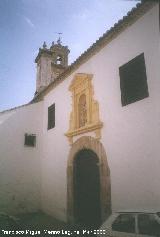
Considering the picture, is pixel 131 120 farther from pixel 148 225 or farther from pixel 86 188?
pixel 86 188

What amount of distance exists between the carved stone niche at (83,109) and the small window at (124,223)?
3.54 meters

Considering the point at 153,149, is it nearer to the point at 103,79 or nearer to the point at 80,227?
the point at 103,79

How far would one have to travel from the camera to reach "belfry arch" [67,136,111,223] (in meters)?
7.37

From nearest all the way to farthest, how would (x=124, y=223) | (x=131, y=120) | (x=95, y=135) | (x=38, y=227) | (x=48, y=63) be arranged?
(x=124, y=223) → (x=131, y=120) → (x=95, y=135) → (x=38, y=227) → (x=48, y=63)

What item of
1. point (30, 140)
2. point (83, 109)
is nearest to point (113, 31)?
point (83, 109)

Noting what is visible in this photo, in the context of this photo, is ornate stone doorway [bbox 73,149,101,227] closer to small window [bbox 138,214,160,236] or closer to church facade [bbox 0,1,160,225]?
church facade [bbox 0,1,160,225]

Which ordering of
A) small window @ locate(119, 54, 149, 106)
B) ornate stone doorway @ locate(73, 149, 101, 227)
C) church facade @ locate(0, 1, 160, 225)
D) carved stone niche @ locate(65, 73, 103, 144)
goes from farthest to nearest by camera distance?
1. carved stone niche @ locate(65, 73, 103, 144)
2. ornate stone doorway @ locate(73, 149, 101, 227)
3. small window @ locate(119, 54, 149, 106)
4. church facade @ locate(0, 1, 160, 225)

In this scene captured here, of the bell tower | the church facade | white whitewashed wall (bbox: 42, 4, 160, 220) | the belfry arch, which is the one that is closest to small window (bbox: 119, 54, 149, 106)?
the church facade

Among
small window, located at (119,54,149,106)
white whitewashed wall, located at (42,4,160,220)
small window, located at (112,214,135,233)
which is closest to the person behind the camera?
small window, located at (112,214,135,233)

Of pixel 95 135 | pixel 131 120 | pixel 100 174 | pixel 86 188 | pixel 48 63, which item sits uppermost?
pixel 48 63

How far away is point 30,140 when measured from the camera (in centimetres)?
1245

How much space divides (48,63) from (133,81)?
11.2 m

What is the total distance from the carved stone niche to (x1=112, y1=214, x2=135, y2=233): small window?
3.54m

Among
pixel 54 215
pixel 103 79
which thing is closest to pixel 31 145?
pixel 54 215
